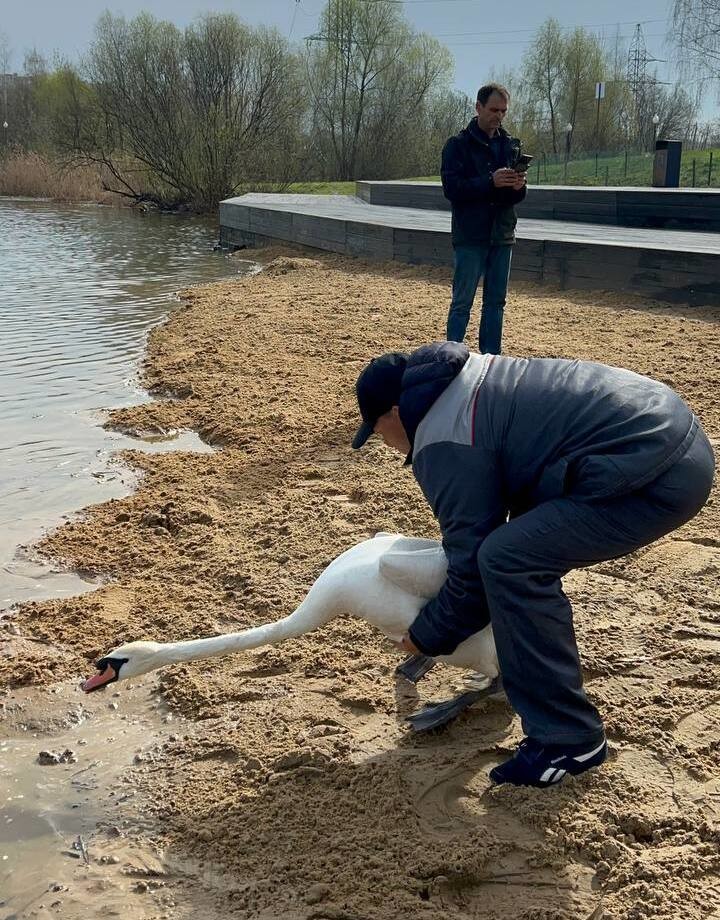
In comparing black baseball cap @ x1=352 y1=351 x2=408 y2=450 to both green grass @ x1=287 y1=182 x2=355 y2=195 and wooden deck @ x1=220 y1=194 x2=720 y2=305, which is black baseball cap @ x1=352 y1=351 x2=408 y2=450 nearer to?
wooden deck @ x1=220 y1=194 x2=720 y2=305

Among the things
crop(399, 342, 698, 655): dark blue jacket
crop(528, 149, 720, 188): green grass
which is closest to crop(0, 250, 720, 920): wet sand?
crop(399, 342, 698, 655): dark blue jacket

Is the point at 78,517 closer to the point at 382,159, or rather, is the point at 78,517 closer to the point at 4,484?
the point at 4,484

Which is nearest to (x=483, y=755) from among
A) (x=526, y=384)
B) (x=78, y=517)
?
(x=526, y=384)

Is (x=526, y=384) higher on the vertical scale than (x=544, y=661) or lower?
higher

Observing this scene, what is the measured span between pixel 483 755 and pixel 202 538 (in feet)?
8.29

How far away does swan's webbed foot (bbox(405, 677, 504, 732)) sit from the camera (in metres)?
3.49

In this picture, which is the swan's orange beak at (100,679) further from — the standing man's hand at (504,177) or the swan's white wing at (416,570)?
the standing man's hand at (504,177)

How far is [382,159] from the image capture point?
4425cm

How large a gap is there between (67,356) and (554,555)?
8863 millimetres

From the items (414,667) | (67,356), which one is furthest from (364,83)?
(414,667)

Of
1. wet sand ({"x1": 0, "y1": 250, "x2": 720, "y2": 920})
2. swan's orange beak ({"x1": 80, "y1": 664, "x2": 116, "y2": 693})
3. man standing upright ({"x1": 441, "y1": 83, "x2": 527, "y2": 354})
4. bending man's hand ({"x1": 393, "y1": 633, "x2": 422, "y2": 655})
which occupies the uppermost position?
man standing upright ({"x1": 441, "y1": 83, "x2": 527, "y2": 354})

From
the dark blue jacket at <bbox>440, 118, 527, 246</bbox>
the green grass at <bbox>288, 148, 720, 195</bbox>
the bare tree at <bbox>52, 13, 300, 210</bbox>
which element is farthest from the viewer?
the bare tree at <bbox>52, 13, 300, 210</bbox>

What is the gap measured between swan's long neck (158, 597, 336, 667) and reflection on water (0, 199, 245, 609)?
180cm

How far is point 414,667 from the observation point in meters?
3.66
